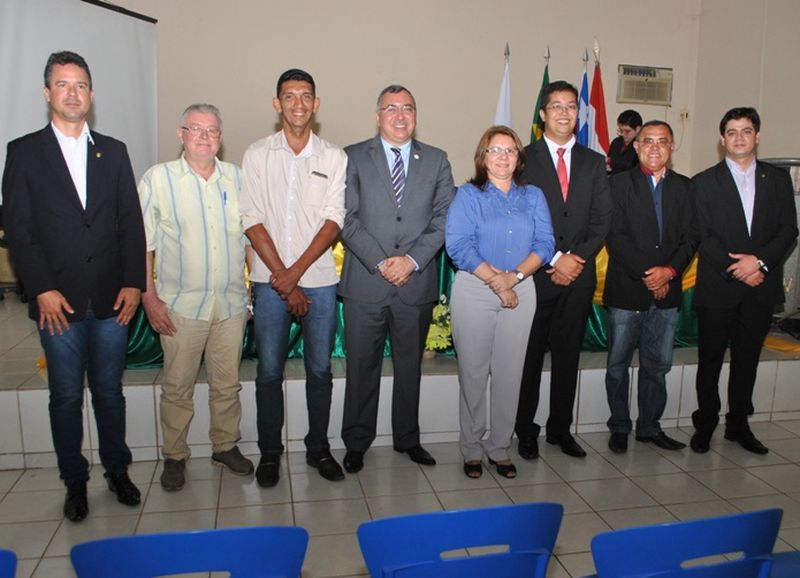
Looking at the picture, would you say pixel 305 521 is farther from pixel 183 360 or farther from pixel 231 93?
pixel 231 93

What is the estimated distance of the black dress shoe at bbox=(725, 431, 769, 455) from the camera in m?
3.65

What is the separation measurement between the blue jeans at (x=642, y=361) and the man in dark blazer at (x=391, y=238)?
103cm

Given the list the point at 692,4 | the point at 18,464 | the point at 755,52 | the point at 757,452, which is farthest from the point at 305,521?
the point at 692,4

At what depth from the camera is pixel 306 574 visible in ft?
8.12

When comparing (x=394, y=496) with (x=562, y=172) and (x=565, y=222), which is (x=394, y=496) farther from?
(x=562, y=172)

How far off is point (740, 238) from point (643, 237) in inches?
19.3

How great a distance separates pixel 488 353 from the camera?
10.5 feet

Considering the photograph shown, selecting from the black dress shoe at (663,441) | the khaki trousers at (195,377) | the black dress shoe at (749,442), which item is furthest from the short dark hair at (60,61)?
the black dress shoe at (749,442)

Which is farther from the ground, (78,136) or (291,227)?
(78,136)

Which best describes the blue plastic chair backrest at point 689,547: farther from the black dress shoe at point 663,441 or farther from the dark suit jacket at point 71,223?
the black dress shoe at point 663,441

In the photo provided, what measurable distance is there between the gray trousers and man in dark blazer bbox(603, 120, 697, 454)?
60cm

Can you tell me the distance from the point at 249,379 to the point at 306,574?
129 centimetres

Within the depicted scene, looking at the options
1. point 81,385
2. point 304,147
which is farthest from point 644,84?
point 81,385

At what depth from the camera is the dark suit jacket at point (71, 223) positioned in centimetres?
260
